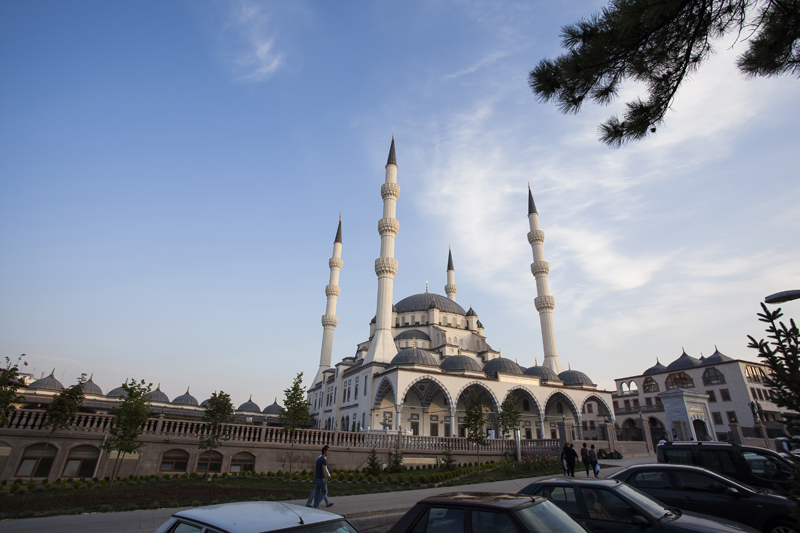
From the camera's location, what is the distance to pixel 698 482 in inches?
269

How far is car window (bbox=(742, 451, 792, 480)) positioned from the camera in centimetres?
773

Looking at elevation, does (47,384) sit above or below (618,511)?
above

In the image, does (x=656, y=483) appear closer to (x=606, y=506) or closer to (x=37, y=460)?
(x=606, y=506)

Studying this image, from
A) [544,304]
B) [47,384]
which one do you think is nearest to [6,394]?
[544,304]

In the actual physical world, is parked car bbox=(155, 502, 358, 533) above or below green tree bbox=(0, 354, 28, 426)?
below

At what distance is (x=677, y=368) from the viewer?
4503cm

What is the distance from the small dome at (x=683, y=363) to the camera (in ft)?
145

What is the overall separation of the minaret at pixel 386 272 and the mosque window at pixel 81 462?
19399 millimetres

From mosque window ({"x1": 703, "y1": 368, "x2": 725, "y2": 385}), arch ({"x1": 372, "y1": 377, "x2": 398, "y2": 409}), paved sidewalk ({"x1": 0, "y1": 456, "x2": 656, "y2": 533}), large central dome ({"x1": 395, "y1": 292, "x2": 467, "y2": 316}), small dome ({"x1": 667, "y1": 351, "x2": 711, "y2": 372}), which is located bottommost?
paved sidewalk ({"x1": 0, "y1": 456, "x2": 656, "y2": 533})

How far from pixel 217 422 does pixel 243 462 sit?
183cm

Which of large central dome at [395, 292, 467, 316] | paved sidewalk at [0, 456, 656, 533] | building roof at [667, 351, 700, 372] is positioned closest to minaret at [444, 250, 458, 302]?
large central dome at [395, 292, 467, 316]

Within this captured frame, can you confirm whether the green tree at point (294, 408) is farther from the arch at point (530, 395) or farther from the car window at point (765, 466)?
the arch at point (530, 395)

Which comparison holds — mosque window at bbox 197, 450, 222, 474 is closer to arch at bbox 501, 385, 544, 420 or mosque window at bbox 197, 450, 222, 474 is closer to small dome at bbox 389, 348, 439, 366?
small dome at bbox 389, 348, 439, 366

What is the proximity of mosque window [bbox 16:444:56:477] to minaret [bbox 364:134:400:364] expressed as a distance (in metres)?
20.4
